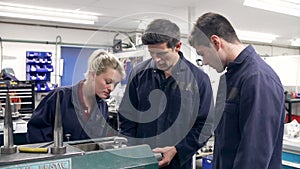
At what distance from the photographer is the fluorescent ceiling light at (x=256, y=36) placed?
7.14 meters

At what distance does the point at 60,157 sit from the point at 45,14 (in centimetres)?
461

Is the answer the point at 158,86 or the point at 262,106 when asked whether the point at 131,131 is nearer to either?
the point at 158,86

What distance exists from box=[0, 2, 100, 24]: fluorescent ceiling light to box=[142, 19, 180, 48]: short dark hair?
3.81 meters

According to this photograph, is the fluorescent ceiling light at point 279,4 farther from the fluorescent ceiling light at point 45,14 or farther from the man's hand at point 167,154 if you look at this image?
the man's hand at point 167,154

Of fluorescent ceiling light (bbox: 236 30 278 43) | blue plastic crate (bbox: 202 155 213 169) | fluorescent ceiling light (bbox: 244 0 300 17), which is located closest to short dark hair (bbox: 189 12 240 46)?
blue plastic crate (bbox: 202 155 213 169)

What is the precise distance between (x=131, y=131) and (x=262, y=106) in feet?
2.12

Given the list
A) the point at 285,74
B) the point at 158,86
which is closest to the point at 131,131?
the point at 158,86

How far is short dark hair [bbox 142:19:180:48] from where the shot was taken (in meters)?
1.04

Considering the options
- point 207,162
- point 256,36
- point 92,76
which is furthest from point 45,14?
point 256,36

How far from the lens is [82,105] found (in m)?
1.31

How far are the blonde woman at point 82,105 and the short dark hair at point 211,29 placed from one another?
39 centimetres

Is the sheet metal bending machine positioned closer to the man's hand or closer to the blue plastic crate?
the man's hand

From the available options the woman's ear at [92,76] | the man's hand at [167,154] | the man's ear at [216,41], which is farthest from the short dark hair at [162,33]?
the man's hand at [167,154]

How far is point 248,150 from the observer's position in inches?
37.4
